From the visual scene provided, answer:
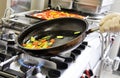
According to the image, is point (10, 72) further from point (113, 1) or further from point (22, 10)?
point (113, 1)

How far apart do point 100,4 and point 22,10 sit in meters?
0.62

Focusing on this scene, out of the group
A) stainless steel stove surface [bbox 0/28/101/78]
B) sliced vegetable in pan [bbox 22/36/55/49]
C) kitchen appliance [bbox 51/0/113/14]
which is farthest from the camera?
kitchen appliance [bbox 51/0/113/14]

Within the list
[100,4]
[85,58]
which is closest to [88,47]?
[85,58]

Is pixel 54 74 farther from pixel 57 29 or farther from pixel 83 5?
pixel 83 5

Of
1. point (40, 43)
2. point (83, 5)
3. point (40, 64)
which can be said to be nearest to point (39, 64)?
point (40, 64)

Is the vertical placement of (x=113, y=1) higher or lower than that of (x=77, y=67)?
higher

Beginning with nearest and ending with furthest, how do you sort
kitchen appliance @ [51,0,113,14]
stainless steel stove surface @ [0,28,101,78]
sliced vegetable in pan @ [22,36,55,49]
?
stainless steel stove surface @ [0,28,101,78], sliced vegetable in pan @ [22,36,55,49], kitchen appliance @ [51,0,113,14]

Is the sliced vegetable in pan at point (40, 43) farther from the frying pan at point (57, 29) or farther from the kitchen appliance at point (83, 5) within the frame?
the kitchen appliance at point (83, 5)

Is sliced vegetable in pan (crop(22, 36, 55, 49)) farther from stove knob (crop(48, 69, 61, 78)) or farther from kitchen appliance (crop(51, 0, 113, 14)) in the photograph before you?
kitchen appliance (crop(51, 0, 113, 14))

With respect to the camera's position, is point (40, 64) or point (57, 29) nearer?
point (40, 64)

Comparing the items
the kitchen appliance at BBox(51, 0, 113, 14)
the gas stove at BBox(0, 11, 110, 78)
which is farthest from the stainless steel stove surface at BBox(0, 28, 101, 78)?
the kitchen appliance at BBox(51, 0, 113, 14)

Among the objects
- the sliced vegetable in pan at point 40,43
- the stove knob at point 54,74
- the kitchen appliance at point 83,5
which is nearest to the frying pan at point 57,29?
the sliced vegetable in pan at point 40,43

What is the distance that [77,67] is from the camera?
77cm

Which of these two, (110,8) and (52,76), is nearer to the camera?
(52,76)
